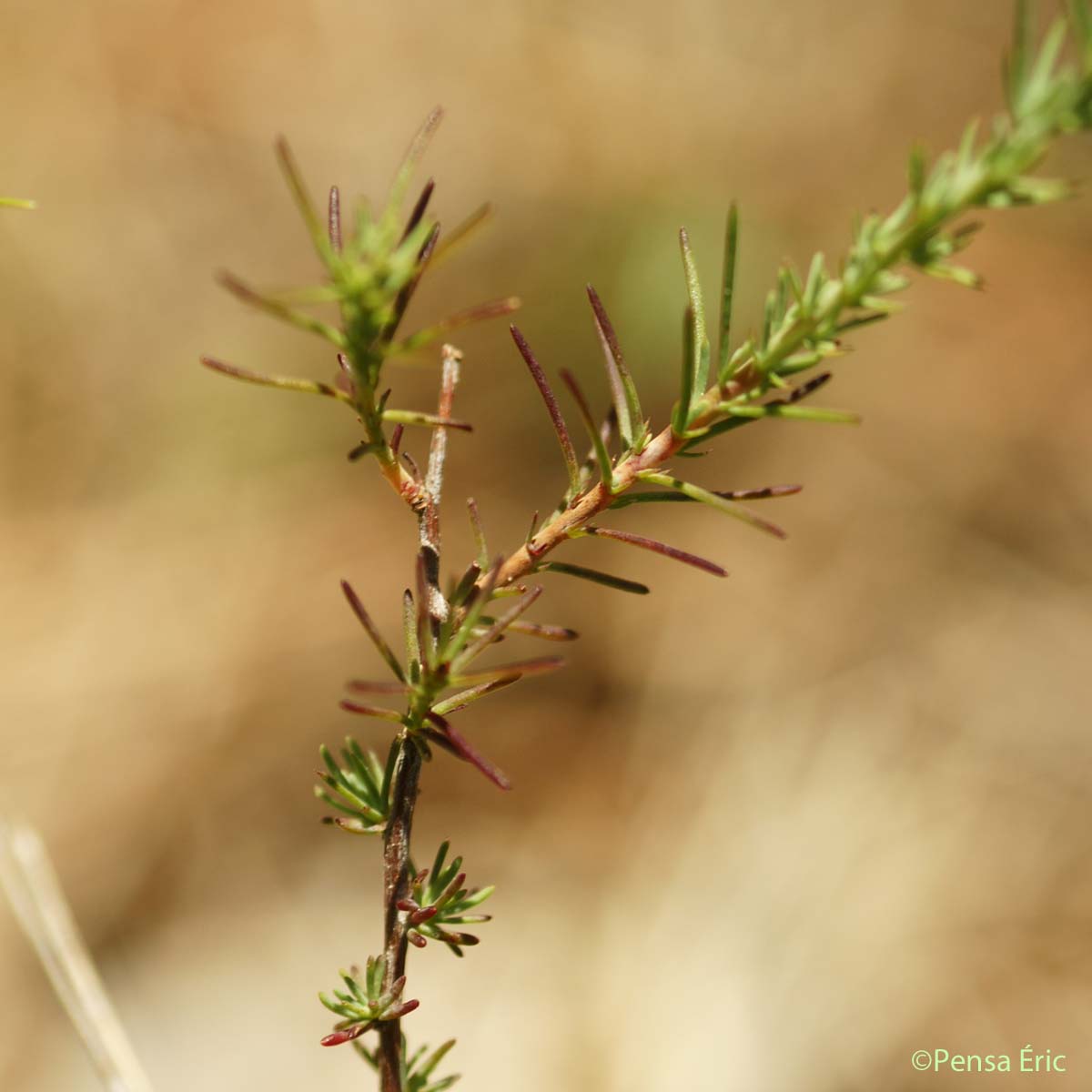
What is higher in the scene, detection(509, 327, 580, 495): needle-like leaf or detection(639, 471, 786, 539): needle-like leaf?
detection(509, 327, 580, 495): needle-like leaf

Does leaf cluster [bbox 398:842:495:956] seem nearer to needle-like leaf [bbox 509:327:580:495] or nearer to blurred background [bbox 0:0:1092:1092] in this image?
needle-like leaf [bbox 509:327:580:495]

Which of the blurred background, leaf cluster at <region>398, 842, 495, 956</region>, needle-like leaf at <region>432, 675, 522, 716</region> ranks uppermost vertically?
the blurred background

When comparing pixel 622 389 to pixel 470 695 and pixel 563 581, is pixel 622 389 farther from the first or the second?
pixel 563 581

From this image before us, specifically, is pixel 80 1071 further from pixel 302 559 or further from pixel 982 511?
pixel 982 511

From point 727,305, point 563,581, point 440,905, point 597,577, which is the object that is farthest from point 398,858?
point 563,581

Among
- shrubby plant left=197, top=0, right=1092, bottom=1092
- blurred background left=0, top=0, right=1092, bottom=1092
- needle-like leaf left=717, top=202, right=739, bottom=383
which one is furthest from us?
blurred background left=0, top=0, right=1092, bottom=1092

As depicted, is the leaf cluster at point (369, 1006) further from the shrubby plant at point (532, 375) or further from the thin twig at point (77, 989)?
the thin twig at point (77, 989)

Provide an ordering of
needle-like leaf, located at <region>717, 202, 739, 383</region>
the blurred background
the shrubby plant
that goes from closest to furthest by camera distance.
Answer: the shrubby plant → needle-like leaf, located at <region>717, 202, 739, 383</region> → the blurred background

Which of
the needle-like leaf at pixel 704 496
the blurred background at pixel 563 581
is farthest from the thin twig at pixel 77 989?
the blurred background at pixel 563 581

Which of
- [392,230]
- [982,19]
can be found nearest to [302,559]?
[392,230]

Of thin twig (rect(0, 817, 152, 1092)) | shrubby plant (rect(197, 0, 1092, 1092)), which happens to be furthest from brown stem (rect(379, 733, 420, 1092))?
thin twig (rect(0, 817, 152, 1092))
